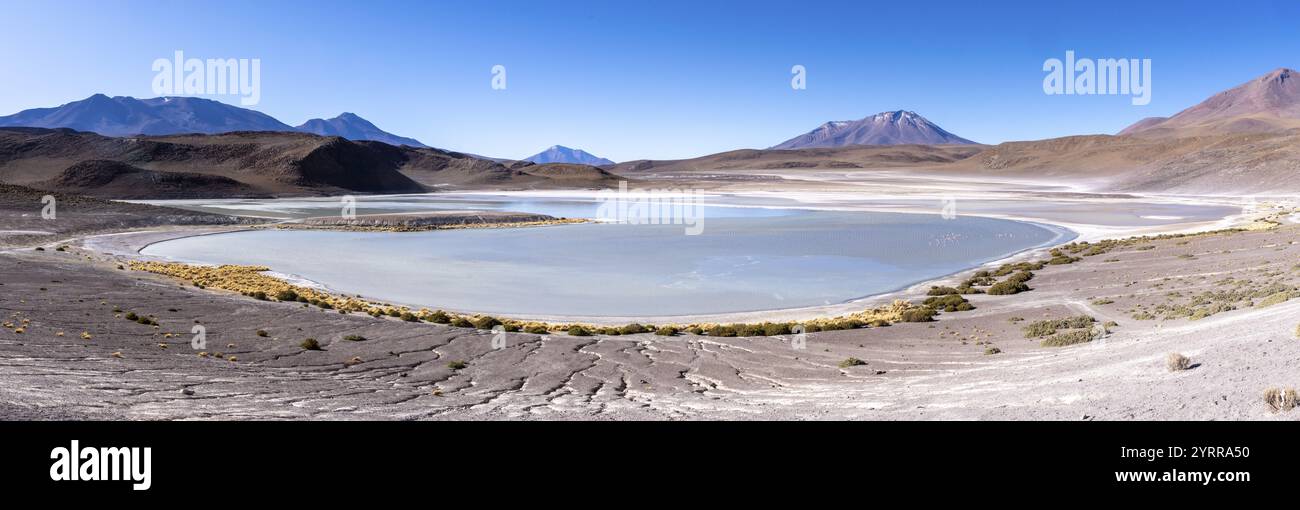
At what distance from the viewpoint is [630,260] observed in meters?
27.0

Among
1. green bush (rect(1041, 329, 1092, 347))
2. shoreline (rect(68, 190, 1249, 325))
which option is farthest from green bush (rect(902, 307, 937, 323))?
green bush (rect(1041, 329, 1092, 347))

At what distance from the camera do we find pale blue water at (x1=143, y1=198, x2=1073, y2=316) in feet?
64.2

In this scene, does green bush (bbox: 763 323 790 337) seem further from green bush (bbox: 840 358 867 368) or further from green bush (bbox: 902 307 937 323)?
green bush (bbox: 840 358 867 368)

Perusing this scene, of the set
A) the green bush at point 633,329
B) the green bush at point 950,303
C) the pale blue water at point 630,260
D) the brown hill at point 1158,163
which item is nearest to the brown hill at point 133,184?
the pale blue water at point 630,260

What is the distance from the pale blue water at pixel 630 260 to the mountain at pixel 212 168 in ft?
168

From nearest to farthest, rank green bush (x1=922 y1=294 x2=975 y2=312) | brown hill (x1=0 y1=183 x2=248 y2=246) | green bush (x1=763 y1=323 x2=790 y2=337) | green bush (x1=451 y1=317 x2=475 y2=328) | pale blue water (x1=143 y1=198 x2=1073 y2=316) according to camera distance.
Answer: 1. green bush (x1=763 y1=323 x2=790 y2=337)
2. green bush (x1=451 y1=317 x2=475 y2=328)
3. green bush (x1=922 y1=294 x2=975 y2=312)
4. pale blue water (x1=143 y1=198 x2=1073 y2=316)
5. brown hill (x1=0 y1=183 x2=248 y2=246)

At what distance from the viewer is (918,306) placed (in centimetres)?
1703

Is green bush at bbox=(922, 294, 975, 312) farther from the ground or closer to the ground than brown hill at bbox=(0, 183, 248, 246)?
closer to the ground

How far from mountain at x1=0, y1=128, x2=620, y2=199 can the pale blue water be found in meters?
51.3

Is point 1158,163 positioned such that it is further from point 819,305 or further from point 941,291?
point 819,305

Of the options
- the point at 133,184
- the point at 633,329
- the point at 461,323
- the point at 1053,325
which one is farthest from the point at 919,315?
the point at 133,184

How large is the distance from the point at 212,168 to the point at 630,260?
99.0 meters
